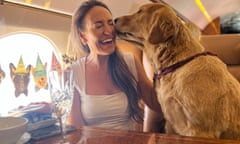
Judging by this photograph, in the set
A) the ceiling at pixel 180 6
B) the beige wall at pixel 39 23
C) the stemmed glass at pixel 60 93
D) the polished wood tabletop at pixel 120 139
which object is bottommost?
the polished wood tabletop at pixel 120 139

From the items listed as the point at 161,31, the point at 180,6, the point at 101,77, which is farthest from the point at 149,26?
the point at 180,6

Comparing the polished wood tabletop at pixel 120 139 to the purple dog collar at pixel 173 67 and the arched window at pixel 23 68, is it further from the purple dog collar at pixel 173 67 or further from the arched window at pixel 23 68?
the purple dog collar at pixel 173 67

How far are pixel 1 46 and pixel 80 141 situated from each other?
406 millimetres

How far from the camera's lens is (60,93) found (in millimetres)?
699

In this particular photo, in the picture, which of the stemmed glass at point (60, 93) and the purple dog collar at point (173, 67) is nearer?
the stemmed glass at point (60, 93)

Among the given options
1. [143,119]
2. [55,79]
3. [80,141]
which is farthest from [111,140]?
[143,119]

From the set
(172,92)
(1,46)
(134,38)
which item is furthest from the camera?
(134,38)

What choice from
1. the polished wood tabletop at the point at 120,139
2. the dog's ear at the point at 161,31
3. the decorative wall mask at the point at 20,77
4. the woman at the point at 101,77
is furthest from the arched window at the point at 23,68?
the dog's ear at the point at 161,31

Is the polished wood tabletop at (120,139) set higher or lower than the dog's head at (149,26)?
lower

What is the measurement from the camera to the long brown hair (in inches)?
36.2

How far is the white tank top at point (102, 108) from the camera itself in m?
0.88

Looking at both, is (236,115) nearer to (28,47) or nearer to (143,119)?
(143,119)

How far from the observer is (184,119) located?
0.91 metres

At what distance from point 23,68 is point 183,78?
0.53 m
